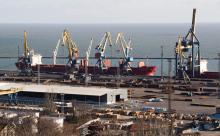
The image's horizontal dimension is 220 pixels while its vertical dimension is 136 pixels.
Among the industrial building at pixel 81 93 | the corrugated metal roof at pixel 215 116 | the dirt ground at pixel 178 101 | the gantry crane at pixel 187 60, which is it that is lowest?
the corrugated metal roof at pixel 215 116

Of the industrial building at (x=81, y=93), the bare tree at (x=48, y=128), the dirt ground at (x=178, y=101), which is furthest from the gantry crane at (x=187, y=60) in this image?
the bare tree at (x=48, y=128)

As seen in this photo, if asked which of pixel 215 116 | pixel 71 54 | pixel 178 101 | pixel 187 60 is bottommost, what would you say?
pixel 215 116

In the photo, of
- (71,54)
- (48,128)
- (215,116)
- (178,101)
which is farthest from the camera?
(71,54)

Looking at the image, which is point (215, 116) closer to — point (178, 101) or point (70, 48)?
point (178, 101)

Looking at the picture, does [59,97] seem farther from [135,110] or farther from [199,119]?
[199,119]

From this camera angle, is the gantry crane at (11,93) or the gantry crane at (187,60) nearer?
the gantry crane at (11,93)

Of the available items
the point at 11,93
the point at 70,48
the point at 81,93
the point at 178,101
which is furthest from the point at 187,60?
the point at 11,93

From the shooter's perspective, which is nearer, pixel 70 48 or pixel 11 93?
pixel 11 93

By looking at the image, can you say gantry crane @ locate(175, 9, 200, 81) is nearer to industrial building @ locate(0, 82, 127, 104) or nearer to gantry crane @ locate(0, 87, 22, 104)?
industrial building @ locate(0, 82, 127, 104)

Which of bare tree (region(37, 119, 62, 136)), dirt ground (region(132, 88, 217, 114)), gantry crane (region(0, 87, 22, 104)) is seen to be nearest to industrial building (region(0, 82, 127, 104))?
gantry crane (region(0, 87, 22, 104))

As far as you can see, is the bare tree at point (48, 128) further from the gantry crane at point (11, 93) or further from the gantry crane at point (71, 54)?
the gantry crane at point (71, 54)

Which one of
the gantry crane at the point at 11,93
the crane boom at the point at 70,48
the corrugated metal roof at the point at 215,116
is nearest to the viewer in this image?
the corrugated metal roof at the point at 215,116

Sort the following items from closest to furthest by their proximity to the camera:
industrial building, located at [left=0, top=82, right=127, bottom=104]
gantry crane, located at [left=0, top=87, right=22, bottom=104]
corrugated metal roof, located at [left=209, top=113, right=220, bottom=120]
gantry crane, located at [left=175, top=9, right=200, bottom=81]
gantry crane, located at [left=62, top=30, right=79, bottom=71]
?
corrugated metal roof, located at [left=209, top=113, right=220, bottom=120]
gantry crane, located at [left=0, top=87, right=22, bottom=104]
industrial building, located at [left=0, top=82, right=127, bottom=104]
gantry crane, located at [left=175, top=9, right=200, bottom=81]
gantry crane, located at [left=62, top=30, right=79, bottom=71]

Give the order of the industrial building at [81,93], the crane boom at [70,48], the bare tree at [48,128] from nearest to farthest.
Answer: the bare tree at [48,128]
the industrial building at [81,93]
the crane boom at [70,48]
